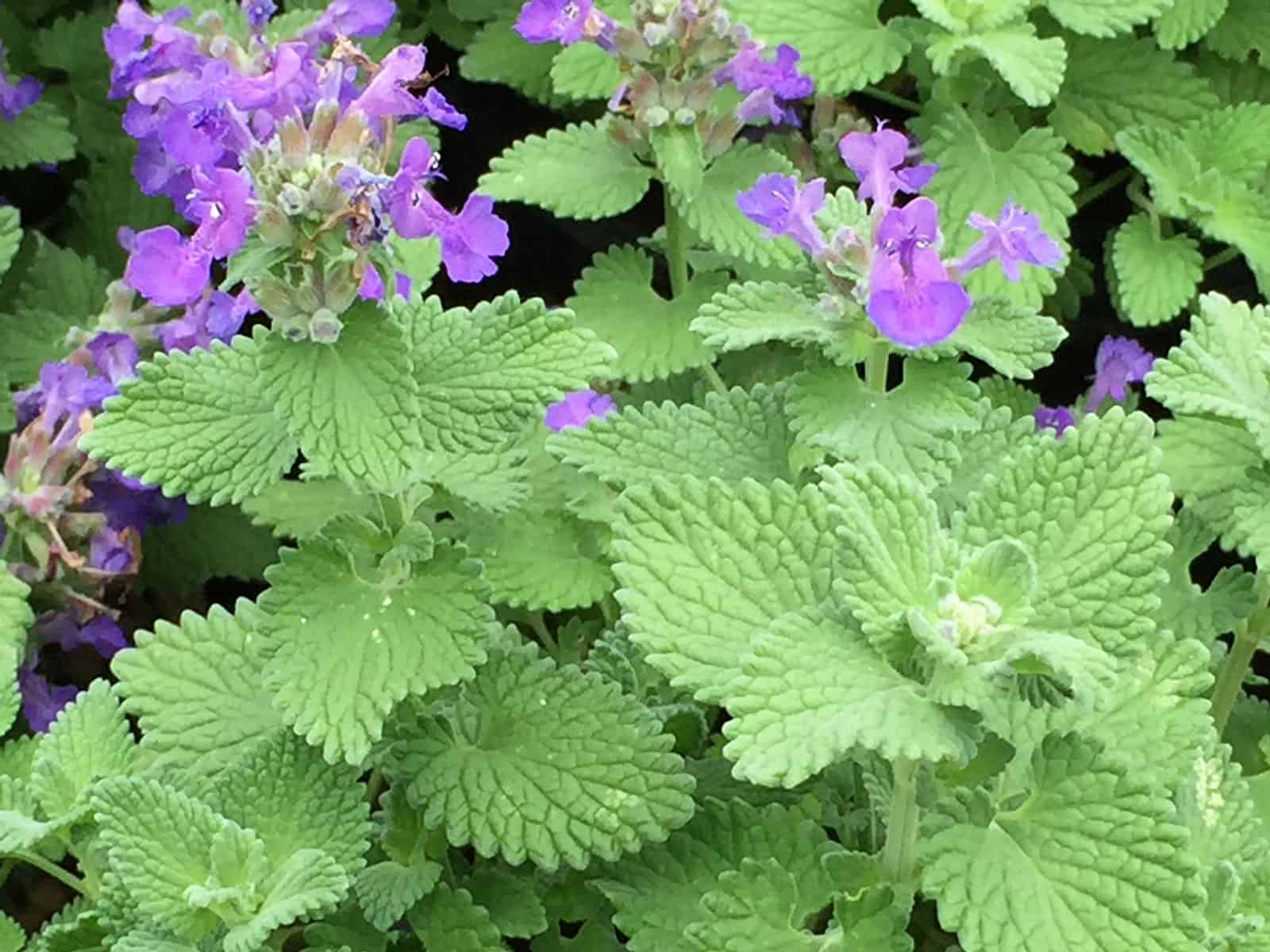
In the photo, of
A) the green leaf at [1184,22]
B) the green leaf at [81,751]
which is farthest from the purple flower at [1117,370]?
the green leaf at [81,751]

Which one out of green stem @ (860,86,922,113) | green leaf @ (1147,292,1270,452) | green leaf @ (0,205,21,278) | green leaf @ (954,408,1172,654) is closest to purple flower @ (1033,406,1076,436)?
green leaf @ (1147,292,1270,452)

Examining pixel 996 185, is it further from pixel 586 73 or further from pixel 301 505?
pixel 301 505

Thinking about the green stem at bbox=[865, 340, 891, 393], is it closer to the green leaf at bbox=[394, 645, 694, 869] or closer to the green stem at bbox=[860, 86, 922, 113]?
the green leaf at bbox=[394, 645, 694, 869]

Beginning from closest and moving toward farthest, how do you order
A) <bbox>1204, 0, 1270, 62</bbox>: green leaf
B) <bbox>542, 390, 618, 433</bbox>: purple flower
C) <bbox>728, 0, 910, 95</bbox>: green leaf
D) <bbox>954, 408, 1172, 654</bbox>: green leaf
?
<bbox>954, 408, 1172, 654</bbox>: green leaf < <bbox>542, 390, 618, 433</bbox>: purple flower < <bbox>728, 0, 910, 95</bbox>: green leaf < <bbox>1204, 0, 1270, 62</bbox>: green leaf

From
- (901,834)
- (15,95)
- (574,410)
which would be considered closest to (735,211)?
(574,410)

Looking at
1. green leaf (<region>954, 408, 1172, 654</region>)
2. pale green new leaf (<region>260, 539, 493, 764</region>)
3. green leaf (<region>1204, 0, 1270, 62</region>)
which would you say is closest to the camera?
green leaf (<region>954, 408, 1172, 654</region>)

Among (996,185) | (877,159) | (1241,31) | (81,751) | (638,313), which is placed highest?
(877,159)

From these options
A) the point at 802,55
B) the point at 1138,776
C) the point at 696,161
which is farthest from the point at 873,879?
the point at 802,55

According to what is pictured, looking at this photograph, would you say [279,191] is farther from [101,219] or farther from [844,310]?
[101,219]
